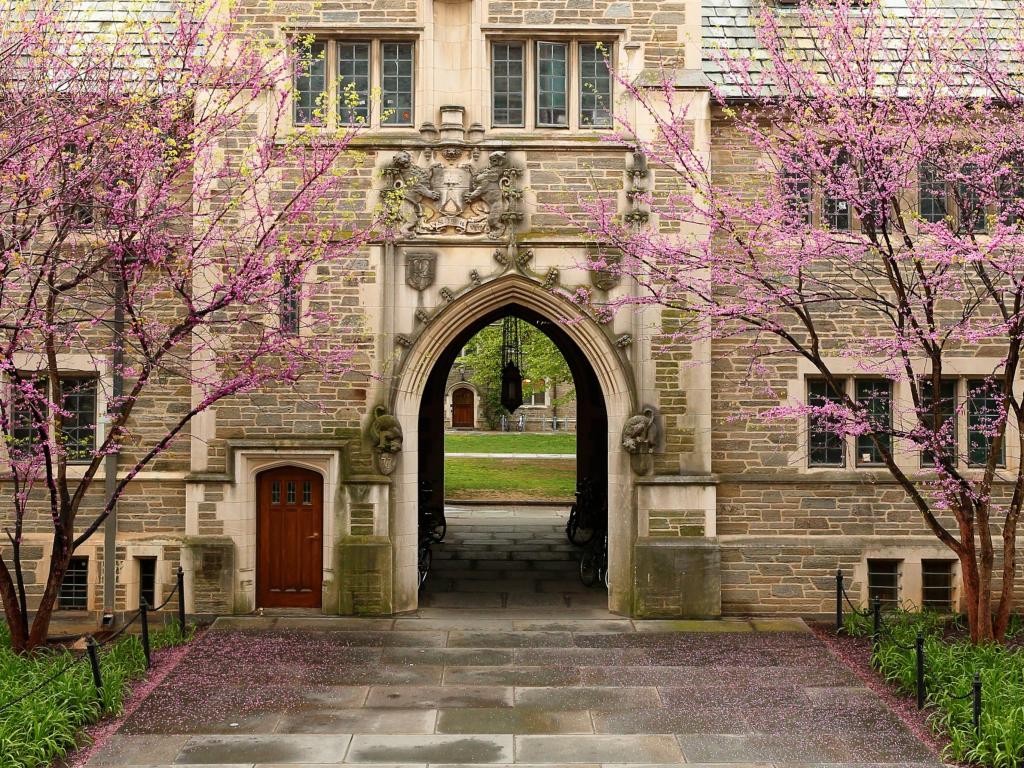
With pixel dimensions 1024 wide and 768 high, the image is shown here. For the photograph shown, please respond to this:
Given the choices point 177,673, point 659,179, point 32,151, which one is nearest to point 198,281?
point 32,151

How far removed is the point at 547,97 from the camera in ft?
43.2

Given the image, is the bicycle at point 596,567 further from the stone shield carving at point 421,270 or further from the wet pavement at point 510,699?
the stone shield carving at point 421,270

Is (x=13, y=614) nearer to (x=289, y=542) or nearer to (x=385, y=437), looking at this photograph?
(x=289, y=542)

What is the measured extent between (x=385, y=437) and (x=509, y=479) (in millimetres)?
15258

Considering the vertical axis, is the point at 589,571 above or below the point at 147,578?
below

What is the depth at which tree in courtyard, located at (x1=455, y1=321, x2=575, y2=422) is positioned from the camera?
102ft

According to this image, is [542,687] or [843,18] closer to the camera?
[542,687]

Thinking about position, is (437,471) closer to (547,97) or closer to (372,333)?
(372,333)

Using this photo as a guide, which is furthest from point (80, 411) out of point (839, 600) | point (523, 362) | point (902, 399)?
point (523, 362)

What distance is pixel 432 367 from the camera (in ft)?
43.0

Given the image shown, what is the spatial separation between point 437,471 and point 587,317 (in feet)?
25.7

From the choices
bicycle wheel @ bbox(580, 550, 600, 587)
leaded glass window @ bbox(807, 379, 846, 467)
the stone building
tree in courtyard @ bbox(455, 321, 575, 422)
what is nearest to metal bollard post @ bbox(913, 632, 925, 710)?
the stone building

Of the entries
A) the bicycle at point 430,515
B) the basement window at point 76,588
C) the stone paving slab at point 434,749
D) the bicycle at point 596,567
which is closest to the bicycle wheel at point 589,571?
the bicycle at point 596,567

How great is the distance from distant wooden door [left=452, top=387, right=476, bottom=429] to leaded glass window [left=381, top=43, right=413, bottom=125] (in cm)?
4370
